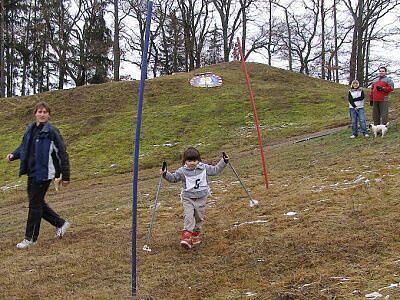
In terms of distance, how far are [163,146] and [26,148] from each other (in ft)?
41.1

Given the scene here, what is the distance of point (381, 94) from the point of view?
13.4 metres

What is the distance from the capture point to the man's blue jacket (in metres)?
6.73

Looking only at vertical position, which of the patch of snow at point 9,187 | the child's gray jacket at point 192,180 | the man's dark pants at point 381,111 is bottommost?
the patch of snow at point 9,187

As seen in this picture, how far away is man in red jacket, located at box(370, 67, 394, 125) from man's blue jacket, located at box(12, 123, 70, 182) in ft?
31.2

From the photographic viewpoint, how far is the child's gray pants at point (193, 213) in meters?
6.23

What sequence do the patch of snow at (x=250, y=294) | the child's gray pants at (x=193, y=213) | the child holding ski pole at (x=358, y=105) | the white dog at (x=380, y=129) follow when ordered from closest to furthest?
the patch of snow at (x=250, y=294), the child's gray pants at (x=193, y=213), the white dog at (x=380, y=129), the child holding ski pole at (x=358, y=105)

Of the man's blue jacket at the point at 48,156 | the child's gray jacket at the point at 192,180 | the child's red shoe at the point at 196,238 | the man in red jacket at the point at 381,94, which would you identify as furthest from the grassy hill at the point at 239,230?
the man's blue jacket at the point at 48,156

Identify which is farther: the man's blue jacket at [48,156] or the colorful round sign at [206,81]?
the colorful round sign at [206,81]

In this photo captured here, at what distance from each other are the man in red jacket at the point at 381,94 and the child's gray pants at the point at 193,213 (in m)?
8.70

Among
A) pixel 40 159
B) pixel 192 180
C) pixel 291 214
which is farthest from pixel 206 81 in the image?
pixel 40 159

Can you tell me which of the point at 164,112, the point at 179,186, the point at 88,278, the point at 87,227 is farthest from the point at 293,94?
the point at 88,278

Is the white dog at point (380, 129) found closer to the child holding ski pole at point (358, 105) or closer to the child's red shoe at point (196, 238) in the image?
the child holding ski pole at point (358, 105)

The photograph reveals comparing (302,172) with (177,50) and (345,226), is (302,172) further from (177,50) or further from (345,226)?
(177,50)

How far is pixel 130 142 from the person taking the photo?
2036 centimetres
